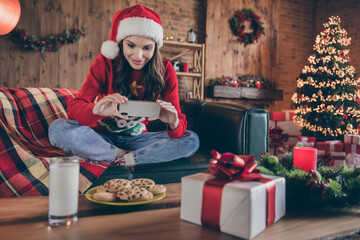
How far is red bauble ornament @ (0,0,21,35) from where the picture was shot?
7.84 ft

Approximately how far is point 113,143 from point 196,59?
290cm

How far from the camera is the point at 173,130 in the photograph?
1334mm

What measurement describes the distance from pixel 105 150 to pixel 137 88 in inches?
15.4

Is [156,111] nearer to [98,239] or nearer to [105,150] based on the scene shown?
[105,150]

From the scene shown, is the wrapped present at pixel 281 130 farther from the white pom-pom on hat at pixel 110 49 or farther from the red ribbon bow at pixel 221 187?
the red ribbon bow at pixel 221 187

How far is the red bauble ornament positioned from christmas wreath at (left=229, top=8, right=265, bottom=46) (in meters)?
2.96

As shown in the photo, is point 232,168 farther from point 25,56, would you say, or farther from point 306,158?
point 25,56

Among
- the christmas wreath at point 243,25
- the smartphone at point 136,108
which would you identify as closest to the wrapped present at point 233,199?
the smartphone at point 136,108

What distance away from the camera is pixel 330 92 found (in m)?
3.34

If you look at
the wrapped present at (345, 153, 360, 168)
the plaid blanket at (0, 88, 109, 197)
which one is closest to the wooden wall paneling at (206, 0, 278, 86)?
the wrapped present at (345, 153, 360, 168)

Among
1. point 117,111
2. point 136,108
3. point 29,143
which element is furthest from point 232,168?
point 29,143

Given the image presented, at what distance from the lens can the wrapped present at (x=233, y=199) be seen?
1.77 ft

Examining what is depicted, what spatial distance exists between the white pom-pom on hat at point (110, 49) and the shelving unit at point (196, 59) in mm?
2351

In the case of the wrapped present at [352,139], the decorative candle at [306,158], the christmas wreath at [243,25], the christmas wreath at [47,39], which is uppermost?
the christmas wreath at [243,25]
